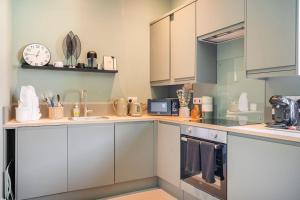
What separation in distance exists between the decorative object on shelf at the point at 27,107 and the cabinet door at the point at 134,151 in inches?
34.3

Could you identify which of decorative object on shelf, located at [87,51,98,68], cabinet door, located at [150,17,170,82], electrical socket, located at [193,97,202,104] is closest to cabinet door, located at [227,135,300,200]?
electrical socket, located at [193,97,202,104]

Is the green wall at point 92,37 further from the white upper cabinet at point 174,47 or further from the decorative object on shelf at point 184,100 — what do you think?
the decorative object on shelf at point 184,100

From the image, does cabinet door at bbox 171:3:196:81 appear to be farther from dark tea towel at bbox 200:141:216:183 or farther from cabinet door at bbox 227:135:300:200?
cabinet door at bbox 227:135:300:200

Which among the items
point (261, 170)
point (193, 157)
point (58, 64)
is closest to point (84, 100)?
point (58, 64)

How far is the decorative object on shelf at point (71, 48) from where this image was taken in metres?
2.88

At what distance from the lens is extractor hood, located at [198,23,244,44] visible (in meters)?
2.19

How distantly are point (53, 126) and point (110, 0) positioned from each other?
1.85 m

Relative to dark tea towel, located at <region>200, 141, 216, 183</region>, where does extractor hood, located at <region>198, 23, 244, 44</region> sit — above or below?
above

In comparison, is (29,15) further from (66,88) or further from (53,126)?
(53,126)

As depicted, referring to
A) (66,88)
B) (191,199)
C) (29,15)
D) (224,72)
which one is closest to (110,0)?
(29,15)

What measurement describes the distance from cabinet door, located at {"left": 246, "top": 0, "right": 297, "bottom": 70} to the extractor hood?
17 cm

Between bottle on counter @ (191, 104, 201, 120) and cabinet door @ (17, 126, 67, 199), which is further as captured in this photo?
bottle on counter @ (191, 104, 201, 120)

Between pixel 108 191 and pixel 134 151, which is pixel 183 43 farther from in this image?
pixel 108 191

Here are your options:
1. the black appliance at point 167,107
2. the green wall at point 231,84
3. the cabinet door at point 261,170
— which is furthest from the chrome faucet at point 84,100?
the cabinet door at point 261,170
